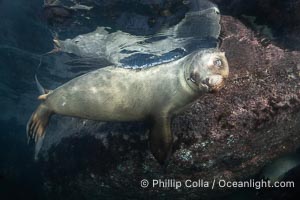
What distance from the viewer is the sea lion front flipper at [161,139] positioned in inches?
174

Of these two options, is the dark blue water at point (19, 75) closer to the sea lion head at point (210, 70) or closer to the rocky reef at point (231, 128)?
the rocky reef at point (231, 128)

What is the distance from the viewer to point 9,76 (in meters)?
16.8

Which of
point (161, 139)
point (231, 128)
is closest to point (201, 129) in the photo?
point (231, 128)

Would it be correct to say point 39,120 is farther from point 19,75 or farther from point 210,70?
point 19,75

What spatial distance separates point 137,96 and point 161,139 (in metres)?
0.94

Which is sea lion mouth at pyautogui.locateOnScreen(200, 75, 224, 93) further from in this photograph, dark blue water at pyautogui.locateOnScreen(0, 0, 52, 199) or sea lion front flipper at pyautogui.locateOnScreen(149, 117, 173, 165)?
dark blue water at pyautogui.locateOnScreen(0, 0, 52, 199)

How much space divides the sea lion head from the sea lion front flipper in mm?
843

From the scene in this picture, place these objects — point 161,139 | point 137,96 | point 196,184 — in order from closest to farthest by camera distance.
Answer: point 161,139
point 137,96
point 196,184

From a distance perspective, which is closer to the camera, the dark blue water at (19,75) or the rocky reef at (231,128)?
the rocky reef at (231,128)

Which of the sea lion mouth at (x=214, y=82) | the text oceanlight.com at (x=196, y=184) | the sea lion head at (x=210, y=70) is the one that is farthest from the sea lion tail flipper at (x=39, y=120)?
the sea lion mouth at (x=214, y=82)

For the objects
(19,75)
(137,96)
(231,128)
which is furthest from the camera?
(19,75)

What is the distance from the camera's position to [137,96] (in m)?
5.02

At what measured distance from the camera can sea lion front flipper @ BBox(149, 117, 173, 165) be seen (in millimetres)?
4430

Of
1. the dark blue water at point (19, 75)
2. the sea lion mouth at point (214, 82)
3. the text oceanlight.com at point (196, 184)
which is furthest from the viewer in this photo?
the dark blue water at point (19, 75)
